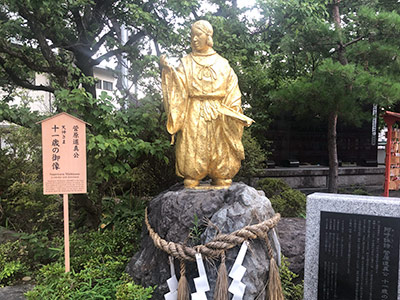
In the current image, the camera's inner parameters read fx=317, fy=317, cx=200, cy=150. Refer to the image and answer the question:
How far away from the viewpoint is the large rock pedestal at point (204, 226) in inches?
114

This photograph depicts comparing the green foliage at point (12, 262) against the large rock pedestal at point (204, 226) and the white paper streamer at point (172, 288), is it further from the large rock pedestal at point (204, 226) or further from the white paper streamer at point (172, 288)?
the white paper streamer at point (172, 288)

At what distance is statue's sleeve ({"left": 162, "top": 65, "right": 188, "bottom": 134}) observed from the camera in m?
3.62

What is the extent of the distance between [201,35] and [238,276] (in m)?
→ 2.59

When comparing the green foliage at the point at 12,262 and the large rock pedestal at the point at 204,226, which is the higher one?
the large rock pedestal at the point at 204,226

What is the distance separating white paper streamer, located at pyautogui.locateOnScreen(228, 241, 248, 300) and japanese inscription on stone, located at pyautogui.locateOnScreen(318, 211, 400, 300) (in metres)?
0.75

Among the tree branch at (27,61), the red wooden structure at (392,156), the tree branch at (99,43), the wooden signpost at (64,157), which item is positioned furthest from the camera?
the red wooden structure at (392,156)

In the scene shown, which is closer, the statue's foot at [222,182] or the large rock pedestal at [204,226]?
the large rock pedestal at [204,226]

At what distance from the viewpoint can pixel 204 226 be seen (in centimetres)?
317

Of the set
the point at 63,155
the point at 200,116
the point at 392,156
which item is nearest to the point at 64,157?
the point at 63,155

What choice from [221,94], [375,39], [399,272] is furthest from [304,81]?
[399,272]

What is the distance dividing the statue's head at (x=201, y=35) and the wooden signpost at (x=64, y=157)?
1586mm

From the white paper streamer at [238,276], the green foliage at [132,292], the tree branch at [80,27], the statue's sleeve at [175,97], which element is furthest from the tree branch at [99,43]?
the white paper streamer at [238,276]

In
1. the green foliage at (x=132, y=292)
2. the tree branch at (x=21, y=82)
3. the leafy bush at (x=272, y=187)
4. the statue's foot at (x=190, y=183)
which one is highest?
the tree branch at (x=21, y=82)

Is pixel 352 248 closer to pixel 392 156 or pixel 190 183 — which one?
pixel 190 183
